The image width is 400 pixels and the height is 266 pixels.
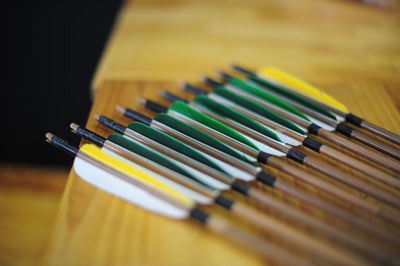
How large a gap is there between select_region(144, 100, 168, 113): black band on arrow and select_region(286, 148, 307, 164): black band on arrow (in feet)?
0.81

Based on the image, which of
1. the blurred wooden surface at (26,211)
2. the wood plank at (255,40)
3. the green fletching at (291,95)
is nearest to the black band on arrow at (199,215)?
the green fletching at (291,95)

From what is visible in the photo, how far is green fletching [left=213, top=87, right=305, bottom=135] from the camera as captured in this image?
642 mm

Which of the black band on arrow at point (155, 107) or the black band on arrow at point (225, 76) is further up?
the black band on arrow at point (225, 76)

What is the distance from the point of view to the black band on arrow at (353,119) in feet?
2.16

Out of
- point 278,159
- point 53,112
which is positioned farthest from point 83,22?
point 278,159

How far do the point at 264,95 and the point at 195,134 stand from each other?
7.4 inches

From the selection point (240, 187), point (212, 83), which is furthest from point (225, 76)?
point (240, 187)

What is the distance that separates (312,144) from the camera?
60 centimetres

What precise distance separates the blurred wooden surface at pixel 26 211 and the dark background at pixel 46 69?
144mm

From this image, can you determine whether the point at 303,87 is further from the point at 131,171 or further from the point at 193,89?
the point at 131,171

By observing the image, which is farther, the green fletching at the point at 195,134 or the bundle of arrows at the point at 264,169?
the green fletching at the point at 195,134

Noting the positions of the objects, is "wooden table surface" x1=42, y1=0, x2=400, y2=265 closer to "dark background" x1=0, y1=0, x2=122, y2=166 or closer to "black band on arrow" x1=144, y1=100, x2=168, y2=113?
"black band on arrow" x1=144, y1=100, x2=168, y2=113

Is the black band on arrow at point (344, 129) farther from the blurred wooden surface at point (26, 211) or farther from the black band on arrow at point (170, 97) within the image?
the blurred wooden surface at point (26, 211)

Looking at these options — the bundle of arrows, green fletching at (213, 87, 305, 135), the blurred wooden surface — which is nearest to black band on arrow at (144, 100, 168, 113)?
the bundle of arrows
